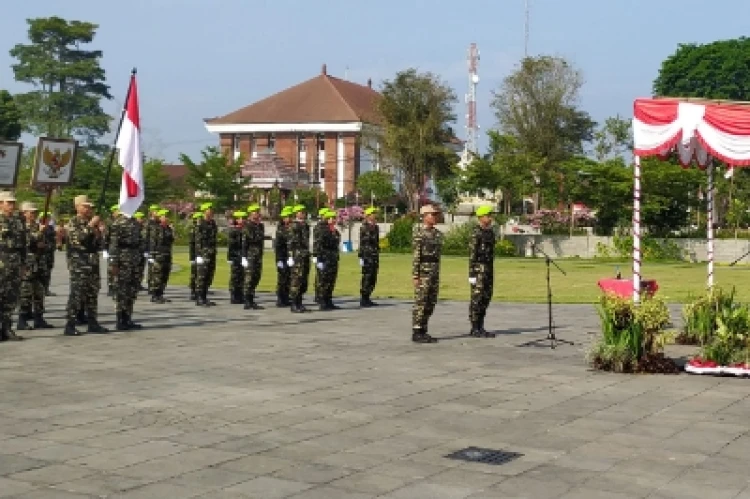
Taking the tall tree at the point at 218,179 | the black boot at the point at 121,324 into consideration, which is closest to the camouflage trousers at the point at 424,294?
the black boot at the point at 121,324

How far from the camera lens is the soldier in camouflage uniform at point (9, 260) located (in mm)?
13180

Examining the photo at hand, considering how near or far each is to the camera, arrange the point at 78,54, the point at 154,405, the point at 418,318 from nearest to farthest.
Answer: the point at 154,405 < the point at 418,318 < the point at 78,54

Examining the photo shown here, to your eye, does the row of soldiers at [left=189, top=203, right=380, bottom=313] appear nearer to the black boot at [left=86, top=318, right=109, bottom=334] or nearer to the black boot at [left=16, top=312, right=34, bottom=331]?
the black boot at [left=86, top=318, right=109, bottom=334]

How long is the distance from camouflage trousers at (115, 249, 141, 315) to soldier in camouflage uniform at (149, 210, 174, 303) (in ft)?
16.1

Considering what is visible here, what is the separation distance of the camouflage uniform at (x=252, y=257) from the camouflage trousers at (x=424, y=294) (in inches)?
214

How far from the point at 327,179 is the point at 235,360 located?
71.9 meters

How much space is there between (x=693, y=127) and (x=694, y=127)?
0.04ft

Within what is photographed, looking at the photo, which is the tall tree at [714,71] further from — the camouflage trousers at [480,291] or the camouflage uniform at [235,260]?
the camouflage trousers at [480,291]

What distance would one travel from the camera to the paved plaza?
6.53 metres

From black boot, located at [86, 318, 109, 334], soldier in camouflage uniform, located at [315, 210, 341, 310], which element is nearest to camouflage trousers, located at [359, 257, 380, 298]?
soldier in camouflage uniform, located at [315, 210, 341, 310]

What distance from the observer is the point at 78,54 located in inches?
3214

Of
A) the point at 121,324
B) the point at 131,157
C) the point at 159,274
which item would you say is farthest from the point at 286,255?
the point at 121,324

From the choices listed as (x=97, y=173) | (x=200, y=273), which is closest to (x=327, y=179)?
(x=97, y=173)

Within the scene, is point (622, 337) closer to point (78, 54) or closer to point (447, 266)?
point (447, 266)
